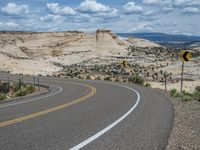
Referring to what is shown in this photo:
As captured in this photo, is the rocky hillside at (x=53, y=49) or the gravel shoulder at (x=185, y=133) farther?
the rocky hillside at (x=53, y=49)

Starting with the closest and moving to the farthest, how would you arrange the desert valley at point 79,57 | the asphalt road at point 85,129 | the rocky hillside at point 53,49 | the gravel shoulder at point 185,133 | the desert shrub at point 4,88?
1. the asphalt road at point 85,129
2. the gravel shoulder at point 185,133
3. the desert shrub at point 4,88
4. the desert valley at point 79,57
5. the rocky hillside at point 53,49

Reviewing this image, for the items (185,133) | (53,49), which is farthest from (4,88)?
(53,49)

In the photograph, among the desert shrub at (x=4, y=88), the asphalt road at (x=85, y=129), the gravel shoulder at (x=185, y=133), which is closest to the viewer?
the asphalt road at (x=85, y=129)

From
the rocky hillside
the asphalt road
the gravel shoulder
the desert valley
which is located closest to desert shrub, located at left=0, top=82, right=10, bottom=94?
the asphalt road

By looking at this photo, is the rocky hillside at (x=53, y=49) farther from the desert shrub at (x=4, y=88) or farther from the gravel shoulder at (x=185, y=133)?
the gravel shoulder at (x=185, y=133)

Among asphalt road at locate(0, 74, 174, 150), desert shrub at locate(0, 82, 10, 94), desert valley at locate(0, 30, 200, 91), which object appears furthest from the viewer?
desert valley at locate(0, 30, 200, 91)

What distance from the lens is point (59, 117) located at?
13055 mm

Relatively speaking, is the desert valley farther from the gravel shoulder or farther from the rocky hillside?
the gravel shoulder

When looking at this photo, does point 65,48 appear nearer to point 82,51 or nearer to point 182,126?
point 82,51

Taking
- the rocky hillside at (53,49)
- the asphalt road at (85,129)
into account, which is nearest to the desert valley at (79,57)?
the rocky hillside at (53,49)

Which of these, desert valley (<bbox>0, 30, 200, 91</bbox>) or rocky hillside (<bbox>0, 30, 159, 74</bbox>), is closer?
desert valley (<bbox>0, 30, 200, 91</bbox>)

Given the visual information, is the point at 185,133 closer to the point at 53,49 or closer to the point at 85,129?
the point at 85,129

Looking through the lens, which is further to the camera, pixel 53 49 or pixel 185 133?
pixel 53 49

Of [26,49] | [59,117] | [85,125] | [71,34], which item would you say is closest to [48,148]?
[85,125]
